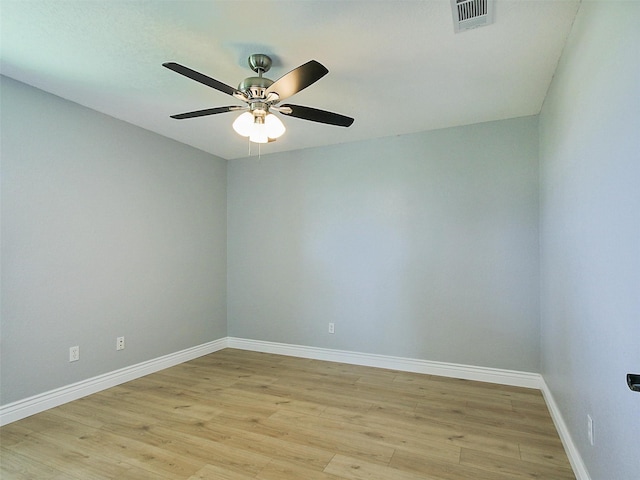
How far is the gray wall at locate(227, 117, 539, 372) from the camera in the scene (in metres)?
3.11

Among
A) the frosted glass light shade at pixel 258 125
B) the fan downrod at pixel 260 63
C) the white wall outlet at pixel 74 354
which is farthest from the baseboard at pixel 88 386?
the fan downrod at pixel 260 63

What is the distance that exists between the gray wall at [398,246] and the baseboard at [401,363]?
7 cm

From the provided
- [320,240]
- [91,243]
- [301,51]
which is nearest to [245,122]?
[301,51]

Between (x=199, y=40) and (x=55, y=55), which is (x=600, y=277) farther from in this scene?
(x=55, y=55)

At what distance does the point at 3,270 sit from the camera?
2.36 metres

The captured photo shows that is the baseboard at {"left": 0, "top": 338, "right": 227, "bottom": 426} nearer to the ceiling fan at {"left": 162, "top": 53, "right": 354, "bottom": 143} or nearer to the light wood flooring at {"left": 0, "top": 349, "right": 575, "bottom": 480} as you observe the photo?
the light wood flooring at {"left": 0, "top": 349, "right": 575, "bottom": 480}

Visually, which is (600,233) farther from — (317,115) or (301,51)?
(301,51)

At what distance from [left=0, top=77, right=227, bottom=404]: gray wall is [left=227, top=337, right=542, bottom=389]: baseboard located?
29.7 inches

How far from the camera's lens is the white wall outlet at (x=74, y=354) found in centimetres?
277

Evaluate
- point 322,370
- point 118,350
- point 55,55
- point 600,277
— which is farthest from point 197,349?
point 600,277

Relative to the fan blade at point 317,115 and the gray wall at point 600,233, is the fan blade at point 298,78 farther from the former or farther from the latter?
the gray wall at point 600,233

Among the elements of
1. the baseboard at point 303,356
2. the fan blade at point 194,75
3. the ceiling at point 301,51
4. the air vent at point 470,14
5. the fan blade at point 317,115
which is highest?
the ceiling at point 301,51

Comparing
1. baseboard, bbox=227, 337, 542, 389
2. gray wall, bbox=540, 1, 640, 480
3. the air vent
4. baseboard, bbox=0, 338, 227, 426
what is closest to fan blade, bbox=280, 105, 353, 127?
the air vent

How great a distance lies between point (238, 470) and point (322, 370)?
5.69ft
